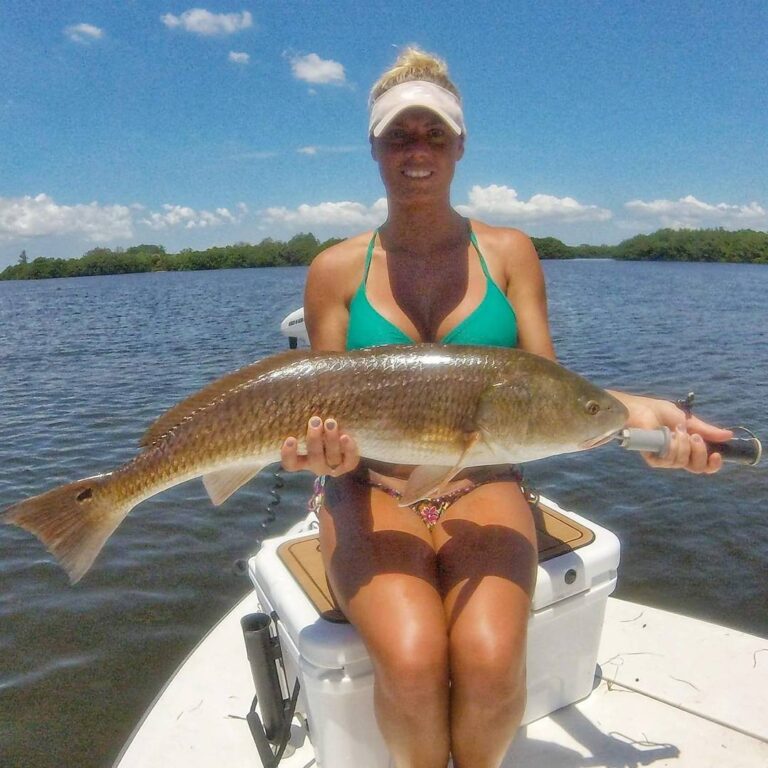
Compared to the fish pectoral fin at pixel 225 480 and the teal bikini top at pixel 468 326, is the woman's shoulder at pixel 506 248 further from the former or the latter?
the fish pectoral fin at pixel 225 480

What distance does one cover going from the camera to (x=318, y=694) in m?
2.67

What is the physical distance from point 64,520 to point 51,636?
469 cm

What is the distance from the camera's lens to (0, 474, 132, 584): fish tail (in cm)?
260

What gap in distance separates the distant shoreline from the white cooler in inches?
3905

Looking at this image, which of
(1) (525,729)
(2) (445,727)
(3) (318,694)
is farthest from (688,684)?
(3) (318,694)

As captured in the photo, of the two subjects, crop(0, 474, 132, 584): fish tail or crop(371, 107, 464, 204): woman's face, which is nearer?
crop(0, 474, 132, 584): fish tail

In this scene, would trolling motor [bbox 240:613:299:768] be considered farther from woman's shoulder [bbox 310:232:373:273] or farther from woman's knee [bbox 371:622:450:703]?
woman's shoulder [bbox 310:232:373:273]

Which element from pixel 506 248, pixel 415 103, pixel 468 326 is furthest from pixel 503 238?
pixel 415 103

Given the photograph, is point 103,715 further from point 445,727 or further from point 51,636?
point 445,727

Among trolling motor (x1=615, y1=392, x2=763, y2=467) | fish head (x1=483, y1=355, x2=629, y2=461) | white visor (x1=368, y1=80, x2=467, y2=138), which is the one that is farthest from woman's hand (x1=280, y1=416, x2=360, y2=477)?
white visor (x1=368, y1=80, x2=467, y2=138)

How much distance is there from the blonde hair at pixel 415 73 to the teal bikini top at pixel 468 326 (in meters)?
0.99

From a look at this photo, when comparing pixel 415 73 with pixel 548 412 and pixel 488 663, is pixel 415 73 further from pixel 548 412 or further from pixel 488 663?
pixel 488 663

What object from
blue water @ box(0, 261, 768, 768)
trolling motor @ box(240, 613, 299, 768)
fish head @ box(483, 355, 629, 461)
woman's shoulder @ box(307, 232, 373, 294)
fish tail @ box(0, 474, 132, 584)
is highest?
woman's shoulder @ box(307, 232, 373, 294)

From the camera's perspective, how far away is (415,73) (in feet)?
10.5
